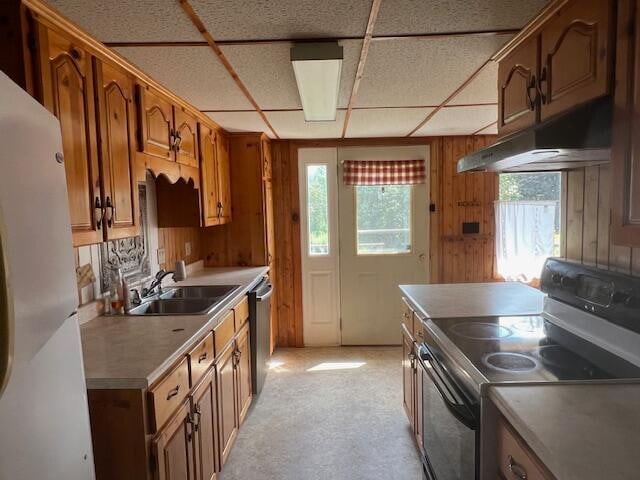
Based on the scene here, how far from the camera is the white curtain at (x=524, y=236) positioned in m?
3.88

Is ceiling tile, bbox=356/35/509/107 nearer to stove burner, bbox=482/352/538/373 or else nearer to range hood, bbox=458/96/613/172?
range hood, bbox=458/96/613/172

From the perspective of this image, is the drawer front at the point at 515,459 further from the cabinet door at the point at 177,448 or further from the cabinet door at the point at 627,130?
the cabinet door at the point at 177,448

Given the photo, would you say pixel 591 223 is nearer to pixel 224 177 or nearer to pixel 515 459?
pixel 515 459

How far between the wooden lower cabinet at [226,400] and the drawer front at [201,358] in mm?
146

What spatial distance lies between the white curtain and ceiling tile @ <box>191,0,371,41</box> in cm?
303

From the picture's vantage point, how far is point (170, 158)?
7.84ft

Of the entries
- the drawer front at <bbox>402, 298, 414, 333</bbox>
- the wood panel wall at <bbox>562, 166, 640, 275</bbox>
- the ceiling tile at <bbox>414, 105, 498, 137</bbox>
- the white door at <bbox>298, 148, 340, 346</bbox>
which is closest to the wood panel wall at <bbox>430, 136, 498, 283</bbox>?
the ceiling tile at <bbox>414, 105, 498, 137</bbox>

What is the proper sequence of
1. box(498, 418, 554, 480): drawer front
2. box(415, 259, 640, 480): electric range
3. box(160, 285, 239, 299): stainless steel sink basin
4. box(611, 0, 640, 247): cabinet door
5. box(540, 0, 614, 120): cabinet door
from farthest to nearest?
1. box(160, 285, 239, 299): stainless steel sink basin
2. box(415, 259, 640, 480): electric range
3. box(540, 0, 614, 120): cabinet door
4. box(611, 0, 640, 247): cabinet door
5. box(498, 418, 554, 480): drawer front

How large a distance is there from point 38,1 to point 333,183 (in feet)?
9.87

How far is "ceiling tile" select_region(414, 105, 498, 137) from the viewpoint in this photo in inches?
115

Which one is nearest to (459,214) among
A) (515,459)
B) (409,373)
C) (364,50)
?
(409,373)

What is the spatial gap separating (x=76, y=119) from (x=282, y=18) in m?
0.86

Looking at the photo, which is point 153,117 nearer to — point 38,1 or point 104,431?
point 38,1

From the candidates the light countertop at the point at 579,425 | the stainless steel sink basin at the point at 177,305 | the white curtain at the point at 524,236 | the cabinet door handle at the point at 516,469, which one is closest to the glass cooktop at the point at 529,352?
the light countertop at the point at 579,425
